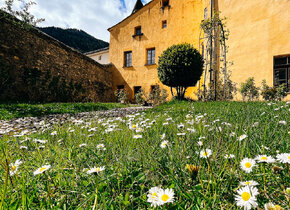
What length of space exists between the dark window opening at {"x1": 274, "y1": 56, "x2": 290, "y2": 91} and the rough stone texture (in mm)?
10011

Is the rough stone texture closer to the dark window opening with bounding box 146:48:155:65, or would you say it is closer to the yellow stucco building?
the yellow stucco building

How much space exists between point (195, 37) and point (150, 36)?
3451mm

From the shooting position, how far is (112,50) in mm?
12922

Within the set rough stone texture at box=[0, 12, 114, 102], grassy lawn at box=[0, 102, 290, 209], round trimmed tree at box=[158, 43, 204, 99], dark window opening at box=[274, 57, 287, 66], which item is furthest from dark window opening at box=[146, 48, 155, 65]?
grassy lawn at box=[0, 102, 290, 209]

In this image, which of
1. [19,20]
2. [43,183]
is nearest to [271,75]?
[43,183]

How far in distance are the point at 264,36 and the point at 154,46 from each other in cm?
680

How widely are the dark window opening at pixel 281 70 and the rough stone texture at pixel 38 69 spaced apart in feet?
32.8

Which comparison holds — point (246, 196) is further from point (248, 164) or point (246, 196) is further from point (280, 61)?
point (280, 61)

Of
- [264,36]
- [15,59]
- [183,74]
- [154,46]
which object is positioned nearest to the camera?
[15,59]

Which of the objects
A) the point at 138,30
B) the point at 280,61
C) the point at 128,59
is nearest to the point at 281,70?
the point at 280,61

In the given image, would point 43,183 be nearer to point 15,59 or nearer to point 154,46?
point 15,59

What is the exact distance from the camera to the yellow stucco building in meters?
6.47

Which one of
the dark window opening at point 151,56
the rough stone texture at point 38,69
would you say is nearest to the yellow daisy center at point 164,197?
the rough stone texture at point 38,69

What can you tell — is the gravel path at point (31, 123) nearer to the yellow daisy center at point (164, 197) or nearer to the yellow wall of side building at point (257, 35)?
the yellow daisy center at point (164, 197)
